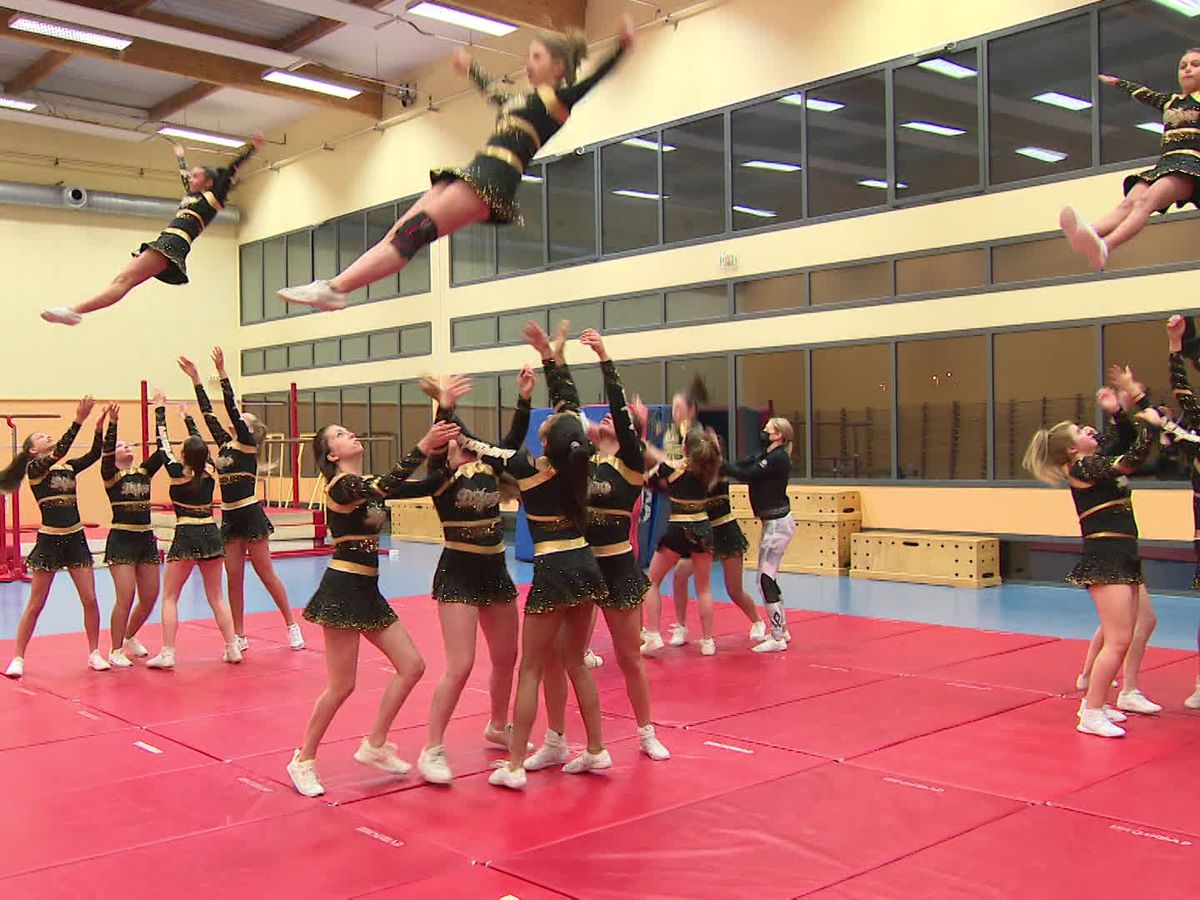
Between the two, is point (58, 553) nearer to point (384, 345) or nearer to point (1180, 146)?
point (1180, 146)

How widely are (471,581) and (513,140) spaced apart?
86.9 inches

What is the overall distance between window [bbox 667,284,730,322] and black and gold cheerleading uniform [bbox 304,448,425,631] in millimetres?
9396

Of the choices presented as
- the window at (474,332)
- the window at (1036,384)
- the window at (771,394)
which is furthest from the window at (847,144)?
the window at (474,332)

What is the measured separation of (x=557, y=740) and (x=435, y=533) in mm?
12924

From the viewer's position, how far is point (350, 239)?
19688mm

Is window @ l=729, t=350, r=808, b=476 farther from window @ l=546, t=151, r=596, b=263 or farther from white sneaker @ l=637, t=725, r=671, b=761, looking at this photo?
white sneaker @ l=637, t=725, r=671, b=761

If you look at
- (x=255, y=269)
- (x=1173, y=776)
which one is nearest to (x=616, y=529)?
(x=1173, y=776)

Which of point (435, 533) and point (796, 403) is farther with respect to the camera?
point (435, 533)

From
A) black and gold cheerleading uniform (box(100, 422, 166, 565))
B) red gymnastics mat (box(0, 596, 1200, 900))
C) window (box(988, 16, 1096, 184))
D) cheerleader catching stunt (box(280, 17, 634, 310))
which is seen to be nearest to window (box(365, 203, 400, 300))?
window (box(988, 16, 1096, 184))

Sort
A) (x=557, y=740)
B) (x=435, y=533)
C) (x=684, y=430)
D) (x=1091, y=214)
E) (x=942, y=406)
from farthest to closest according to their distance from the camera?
1. (x=435, y=533)
2. (x=942, y=406)
3. (x=1091, y=214)
4. (x=684, y=430)
5. (x=557, y=740)

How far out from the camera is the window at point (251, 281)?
22172 millimetres

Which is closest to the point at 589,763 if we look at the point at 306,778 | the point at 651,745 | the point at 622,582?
the point at 651,745

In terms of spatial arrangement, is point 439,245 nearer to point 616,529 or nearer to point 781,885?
point 616,529

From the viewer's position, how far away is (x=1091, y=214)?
10.3m
